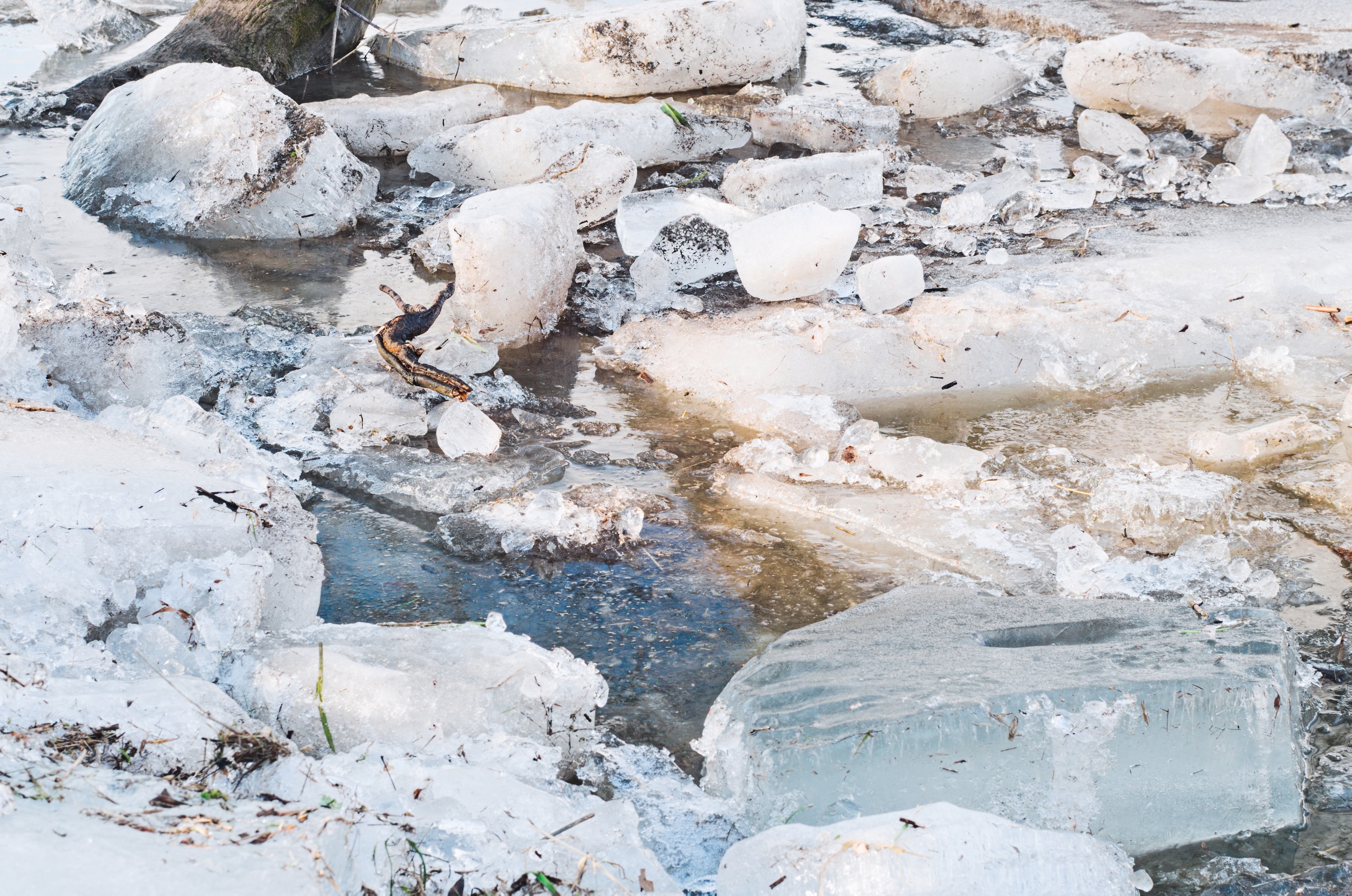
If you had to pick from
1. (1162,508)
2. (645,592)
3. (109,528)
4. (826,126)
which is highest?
(826,126)

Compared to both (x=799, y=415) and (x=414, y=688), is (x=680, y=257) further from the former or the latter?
(x=414, y=688)

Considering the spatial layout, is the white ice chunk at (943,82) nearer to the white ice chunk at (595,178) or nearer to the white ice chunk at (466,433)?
the white ice chunk at (595,178)

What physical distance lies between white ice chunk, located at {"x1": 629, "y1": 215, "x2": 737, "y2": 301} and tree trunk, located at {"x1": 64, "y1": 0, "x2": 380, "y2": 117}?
354cm

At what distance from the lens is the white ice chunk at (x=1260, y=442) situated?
2836mm

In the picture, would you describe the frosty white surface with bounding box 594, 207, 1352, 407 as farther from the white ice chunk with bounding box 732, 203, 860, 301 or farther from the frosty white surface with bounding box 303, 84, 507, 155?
the frosty white surface with bounding box 303, 84, 507, 155

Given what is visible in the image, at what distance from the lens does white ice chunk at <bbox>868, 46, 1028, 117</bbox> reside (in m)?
5.76

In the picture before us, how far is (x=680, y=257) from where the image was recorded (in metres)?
3.81

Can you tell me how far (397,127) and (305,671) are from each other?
3.85 meters

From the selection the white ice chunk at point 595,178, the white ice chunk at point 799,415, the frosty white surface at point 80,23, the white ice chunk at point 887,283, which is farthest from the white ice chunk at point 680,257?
the frosty white surface at point 80,23

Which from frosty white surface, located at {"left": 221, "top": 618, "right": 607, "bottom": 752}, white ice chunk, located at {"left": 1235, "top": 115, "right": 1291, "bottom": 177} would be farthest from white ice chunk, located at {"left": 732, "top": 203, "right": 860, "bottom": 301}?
white ice chunk, located at {"left": 1235, "top": 115, "right": 1291, "bottom": 177}

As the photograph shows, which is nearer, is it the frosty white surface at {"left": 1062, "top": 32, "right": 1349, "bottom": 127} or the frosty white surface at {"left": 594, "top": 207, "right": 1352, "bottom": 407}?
the frosty white surface at {"left": 594, "top": 207, "right": 1352, "bottom": 407}

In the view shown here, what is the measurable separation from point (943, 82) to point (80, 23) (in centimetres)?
506

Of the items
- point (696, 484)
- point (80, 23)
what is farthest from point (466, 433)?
point (80, 23)

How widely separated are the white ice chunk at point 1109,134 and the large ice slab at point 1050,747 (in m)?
3.75
